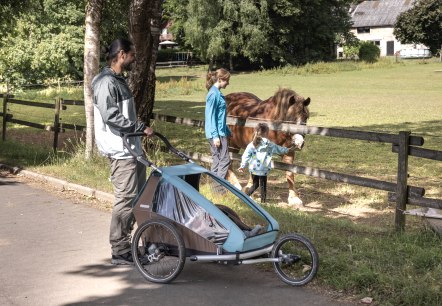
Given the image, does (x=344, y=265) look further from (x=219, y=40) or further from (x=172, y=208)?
(x=219, y=40)

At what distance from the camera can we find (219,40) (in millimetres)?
70688

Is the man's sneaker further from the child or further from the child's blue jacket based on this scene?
the child

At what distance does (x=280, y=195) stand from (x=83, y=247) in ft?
16.0

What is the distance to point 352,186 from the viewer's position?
12.7 m

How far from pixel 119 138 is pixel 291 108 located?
4640mm

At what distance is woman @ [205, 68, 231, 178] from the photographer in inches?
373

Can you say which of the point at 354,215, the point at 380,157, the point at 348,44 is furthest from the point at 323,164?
the point at 348,44

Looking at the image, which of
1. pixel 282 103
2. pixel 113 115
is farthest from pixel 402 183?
pixel 282 103

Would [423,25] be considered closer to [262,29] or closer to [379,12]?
[262,29]

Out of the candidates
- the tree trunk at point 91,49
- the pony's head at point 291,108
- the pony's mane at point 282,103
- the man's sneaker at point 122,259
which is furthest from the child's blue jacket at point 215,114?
the tree trunk at point 91,49

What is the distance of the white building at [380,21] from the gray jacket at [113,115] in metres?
107

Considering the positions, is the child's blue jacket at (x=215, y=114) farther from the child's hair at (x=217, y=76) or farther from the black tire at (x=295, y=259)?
the black tire at (x=295, y=259)

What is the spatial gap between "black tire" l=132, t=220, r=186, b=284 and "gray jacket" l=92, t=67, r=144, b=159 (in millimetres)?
783

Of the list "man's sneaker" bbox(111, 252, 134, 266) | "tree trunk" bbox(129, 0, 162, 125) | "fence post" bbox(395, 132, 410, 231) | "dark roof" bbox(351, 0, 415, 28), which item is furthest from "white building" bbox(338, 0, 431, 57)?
"man's sneaker" bbox(111, 252, 134, 266)
